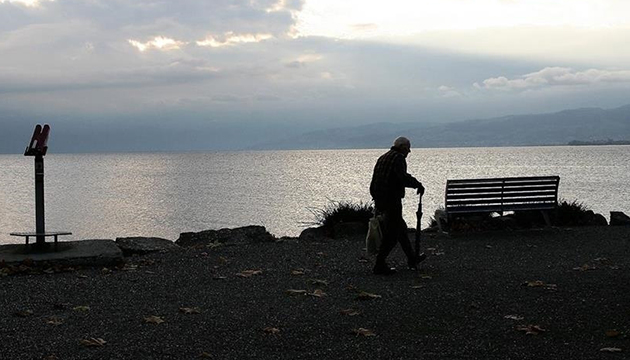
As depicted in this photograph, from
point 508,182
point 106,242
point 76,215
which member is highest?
point 508,182

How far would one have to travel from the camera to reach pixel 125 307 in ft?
25.0

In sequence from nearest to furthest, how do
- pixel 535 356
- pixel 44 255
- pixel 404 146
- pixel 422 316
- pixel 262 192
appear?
1. pixel 535 356
2. pixel 422 316
3. pixel 404 146
4. pixel 44 255
5. pixel 262 192

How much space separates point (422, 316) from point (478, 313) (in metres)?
0.62

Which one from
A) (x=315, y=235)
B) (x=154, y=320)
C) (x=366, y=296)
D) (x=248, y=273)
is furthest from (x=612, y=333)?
(x=315, y=235)

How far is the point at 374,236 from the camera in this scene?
9516 millimetres

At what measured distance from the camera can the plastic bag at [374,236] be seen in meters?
9.52

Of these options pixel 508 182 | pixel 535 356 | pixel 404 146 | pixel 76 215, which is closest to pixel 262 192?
pixel 76 215

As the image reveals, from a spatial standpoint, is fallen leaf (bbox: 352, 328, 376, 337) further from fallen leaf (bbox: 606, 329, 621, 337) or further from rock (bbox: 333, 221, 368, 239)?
rock (bbox: 333, 221, 368, 239)

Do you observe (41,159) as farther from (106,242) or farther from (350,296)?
(350,296)

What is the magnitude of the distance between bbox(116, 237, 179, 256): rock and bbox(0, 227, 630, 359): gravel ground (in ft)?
1.47

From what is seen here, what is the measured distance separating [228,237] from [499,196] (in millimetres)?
5599

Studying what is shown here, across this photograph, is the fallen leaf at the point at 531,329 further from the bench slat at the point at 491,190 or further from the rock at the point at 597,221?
the rock at the point at 597,221

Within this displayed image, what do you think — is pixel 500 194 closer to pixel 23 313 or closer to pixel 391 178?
pixel 391 178

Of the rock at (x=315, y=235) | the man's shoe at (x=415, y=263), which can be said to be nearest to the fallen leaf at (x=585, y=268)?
the man's shoe at (x=415, y=263)
